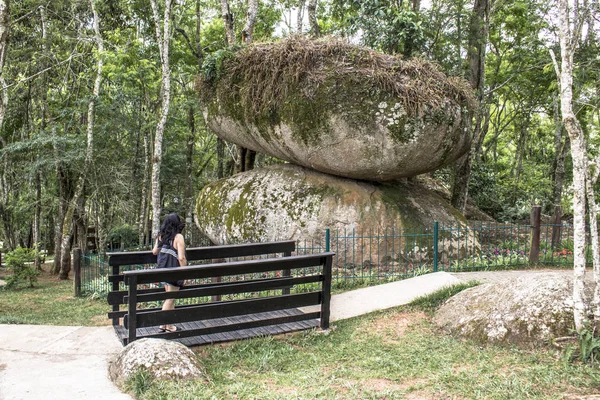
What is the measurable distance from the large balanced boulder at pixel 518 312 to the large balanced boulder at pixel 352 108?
432 centimetres

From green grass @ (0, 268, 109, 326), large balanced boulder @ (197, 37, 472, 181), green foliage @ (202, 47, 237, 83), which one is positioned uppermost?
green foliage @ (202, 47, 237, 83)

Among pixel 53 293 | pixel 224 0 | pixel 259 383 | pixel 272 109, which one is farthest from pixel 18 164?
pixel 259 383

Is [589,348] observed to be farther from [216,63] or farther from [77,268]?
[77,268]

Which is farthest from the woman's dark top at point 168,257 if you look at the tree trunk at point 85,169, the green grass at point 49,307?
the tree trunk at point 85,169

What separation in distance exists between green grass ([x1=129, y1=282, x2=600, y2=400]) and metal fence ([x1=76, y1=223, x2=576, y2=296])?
3174mm

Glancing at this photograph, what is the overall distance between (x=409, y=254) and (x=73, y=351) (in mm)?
6655

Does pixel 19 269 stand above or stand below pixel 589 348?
below

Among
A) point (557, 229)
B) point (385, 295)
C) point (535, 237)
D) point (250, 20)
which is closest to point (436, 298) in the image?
point (385, 295)

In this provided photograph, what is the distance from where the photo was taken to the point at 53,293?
38.3ft

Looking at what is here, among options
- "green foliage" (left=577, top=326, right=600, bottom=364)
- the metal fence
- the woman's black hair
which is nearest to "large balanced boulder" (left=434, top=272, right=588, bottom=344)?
"green foliage" (left=577, top=326, right=600, bottom=364)

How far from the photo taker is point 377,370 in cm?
492

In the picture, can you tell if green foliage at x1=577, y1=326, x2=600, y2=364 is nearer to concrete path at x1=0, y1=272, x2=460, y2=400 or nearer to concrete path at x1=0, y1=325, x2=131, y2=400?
concrete path at x1=0, y1=272, x2=460, y2=400

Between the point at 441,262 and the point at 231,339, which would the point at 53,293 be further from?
the point at 441,262

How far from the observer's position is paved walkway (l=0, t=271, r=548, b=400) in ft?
14.4
